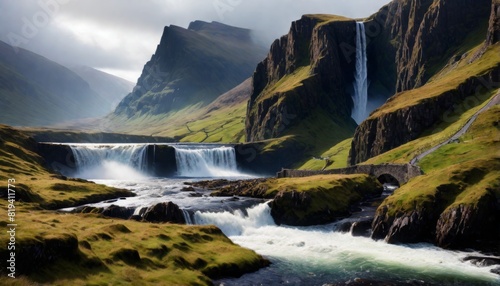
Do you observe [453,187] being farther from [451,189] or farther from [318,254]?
[318,254]

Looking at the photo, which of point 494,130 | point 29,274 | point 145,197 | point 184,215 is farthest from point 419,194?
point 145,197

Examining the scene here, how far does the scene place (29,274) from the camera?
34188 mm

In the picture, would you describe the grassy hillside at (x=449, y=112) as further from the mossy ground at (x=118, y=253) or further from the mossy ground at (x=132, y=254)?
the mossy ground at (x=118, y=253)

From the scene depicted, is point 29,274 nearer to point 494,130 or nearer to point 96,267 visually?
point 96,267

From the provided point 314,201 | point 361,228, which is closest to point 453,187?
point 361,228

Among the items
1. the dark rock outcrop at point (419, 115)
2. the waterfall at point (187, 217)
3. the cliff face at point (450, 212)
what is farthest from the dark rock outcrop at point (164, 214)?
the dark rock outcrop at point (419, 115)

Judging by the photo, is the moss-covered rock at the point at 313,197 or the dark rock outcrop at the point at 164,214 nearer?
the dark rock outcrop at the point at 164,214

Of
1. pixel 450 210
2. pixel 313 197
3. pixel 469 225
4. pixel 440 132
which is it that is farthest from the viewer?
pixel 440 132

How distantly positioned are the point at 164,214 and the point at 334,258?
98.1ft

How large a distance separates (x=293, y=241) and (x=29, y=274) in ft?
138

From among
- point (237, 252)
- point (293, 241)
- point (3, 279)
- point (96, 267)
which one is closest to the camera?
point (3, 279)

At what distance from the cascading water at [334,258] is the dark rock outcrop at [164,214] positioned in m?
3.74

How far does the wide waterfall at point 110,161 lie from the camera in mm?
176750

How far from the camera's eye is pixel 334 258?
5812cm
